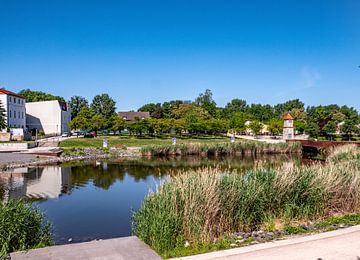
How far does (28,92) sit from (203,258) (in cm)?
8338

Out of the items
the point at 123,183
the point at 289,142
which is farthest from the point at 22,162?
the point at 289,142

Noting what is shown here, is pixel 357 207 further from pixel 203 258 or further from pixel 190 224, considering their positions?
pixel 203 258

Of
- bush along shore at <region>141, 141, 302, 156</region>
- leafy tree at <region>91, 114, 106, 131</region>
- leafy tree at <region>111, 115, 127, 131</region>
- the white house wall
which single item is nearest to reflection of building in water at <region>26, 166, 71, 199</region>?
bush along shore at <region>141, 141, 302, 156</region>

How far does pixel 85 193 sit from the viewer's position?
16.6 meters

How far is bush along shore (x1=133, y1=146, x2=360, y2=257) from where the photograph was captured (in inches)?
254

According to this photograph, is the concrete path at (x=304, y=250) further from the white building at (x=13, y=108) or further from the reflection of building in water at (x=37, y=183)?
the white building at (x=13, y=108)

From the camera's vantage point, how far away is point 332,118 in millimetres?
68375

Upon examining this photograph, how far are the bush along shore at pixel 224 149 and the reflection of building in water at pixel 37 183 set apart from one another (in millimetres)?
13739

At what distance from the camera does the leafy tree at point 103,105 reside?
279 ft

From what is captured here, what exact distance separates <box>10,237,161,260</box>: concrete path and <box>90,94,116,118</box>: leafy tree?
265ft

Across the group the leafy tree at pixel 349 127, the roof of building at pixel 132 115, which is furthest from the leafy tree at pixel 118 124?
the leafy tree at pixel 349 127

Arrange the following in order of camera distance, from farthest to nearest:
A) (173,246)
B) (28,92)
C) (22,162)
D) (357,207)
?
(28,92) < (22,162) < (357,207) < (173,246)

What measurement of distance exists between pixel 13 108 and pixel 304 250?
5270cm

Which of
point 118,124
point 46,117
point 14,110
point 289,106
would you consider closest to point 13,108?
point 14,110
